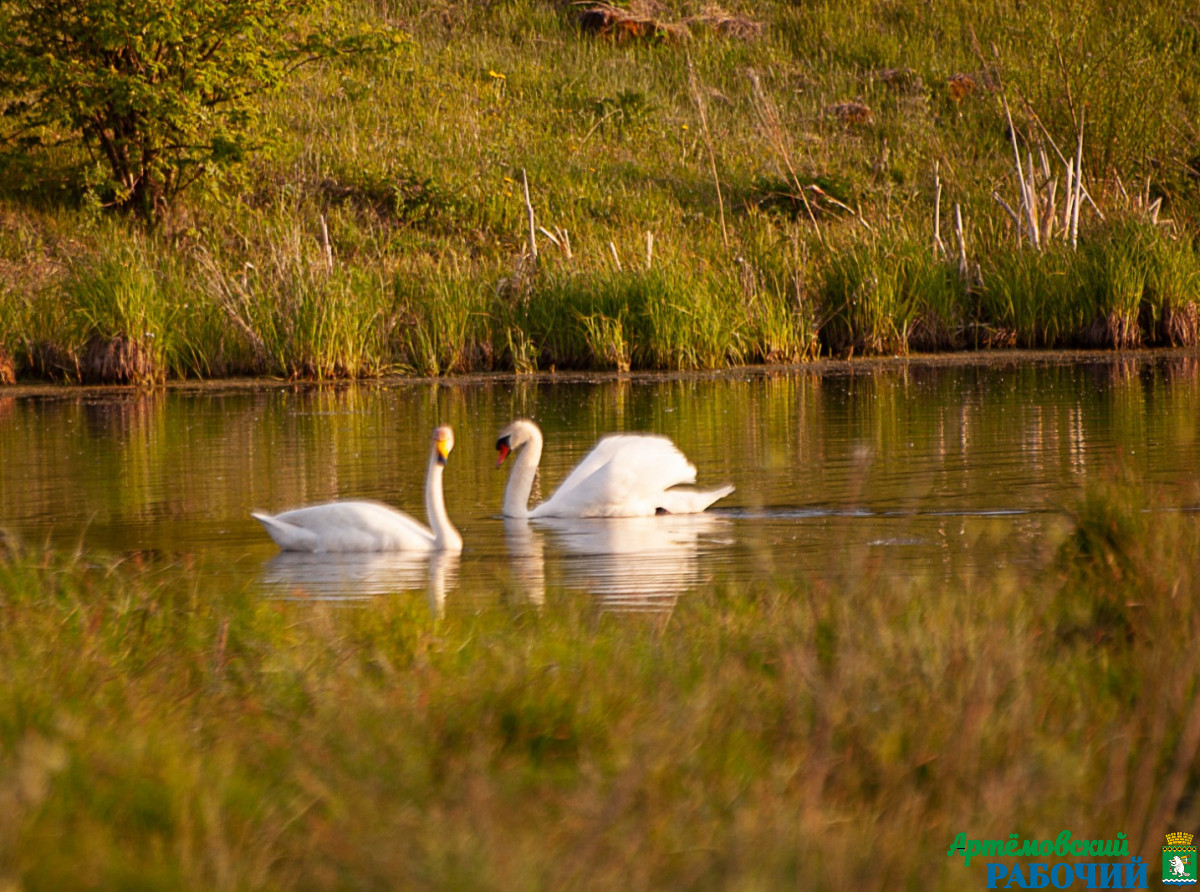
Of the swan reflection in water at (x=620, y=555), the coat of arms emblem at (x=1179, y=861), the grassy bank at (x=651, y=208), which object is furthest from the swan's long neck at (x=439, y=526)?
the grassy bank at (x=651, y=208)

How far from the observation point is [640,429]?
44.2 feet

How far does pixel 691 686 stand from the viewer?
14.2 ft

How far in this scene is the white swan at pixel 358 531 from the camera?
8.40 m

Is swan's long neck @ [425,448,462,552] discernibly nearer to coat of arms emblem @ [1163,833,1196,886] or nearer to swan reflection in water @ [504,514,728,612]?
swan reflection in water @ [504,514,728,612]

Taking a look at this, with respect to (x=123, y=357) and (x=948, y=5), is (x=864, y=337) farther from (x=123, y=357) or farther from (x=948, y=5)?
(x=948, y=5)

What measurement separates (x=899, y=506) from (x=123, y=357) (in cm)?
1197

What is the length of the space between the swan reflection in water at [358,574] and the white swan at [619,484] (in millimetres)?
1586

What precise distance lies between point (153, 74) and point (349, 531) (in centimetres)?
1931

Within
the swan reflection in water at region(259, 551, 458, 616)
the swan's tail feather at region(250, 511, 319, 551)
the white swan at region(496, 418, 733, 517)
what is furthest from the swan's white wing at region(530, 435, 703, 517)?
the swan's tail feather at region(250, 511, 319, 551)

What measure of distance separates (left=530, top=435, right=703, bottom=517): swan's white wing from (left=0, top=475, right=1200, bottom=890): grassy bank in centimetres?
410

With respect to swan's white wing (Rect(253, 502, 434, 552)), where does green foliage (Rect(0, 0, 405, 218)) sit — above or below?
above

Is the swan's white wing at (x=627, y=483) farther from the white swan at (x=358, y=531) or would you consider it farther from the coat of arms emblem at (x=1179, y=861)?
the coat of arms emblem at (x=1179, y=861)

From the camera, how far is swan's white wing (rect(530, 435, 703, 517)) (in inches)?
383

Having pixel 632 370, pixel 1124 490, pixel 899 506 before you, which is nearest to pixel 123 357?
pixel 632 370
